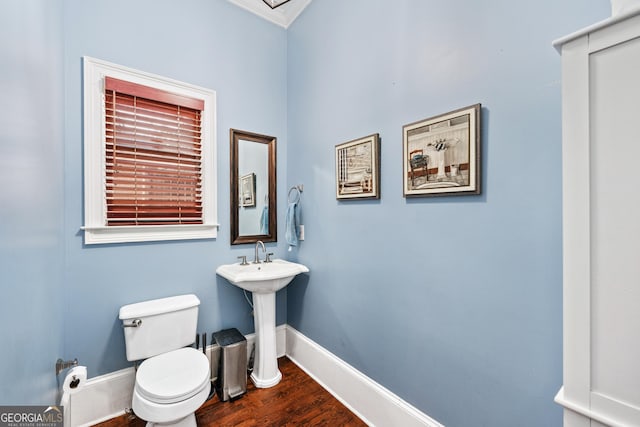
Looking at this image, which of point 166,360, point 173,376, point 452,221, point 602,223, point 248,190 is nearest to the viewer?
point 602,223

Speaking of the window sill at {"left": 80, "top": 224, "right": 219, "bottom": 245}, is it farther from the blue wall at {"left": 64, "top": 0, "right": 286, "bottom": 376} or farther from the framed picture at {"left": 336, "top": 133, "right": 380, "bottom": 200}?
the framed picture at {"left": 336, "top": 133, "right": 380, "bottom": 200}

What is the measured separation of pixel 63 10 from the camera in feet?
5.25

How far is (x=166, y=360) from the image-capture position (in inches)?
64.2

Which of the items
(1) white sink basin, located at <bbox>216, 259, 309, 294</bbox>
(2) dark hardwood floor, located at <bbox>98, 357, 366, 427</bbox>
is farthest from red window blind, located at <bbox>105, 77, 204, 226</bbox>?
(2) dark hardwood floor, located at <bbox>98, 357, 366, 427</bbox>

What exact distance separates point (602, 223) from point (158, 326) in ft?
7.03

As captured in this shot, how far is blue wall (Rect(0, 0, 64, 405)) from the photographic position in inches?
23.7

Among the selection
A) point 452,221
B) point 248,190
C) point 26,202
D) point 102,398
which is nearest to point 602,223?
point 452,221

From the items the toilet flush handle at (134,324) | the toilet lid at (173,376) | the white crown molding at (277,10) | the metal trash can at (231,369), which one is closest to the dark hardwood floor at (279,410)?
the metal trash can at (231,369)

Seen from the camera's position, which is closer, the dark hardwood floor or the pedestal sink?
the dark hardwood floor

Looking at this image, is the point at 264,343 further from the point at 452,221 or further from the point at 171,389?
the point at 452,221

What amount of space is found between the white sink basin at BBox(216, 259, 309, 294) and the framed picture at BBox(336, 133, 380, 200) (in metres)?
0.69

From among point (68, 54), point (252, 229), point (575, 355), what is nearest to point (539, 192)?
point (575, 355)

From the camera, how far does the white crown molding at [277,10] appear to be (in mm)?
2268

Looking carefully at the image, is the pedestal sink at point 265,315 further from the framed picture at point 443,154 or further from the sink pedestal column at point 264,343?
the framed picture at point 443,154
